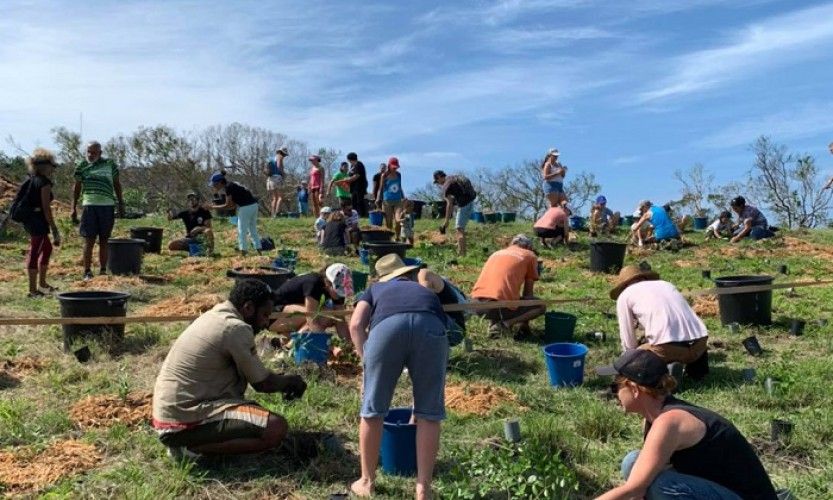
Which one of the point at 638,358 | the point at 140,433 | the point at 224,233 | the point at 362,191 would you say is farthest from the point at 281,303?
the point at 362,191

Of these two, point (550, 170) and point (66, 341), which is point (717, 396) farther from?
point (550, 170)

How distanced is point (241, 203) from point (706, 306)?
7020 mm

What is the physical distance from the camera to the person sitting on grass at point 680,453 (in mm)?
2910

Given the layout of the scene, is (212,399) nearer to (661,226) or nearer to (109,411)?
(109,411)

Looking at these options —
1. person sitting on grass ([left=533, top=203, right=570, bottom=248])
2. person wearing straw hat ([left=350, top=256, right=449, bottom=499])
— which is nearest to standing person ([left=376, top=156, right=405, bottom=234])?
person sitting on grass ([left=533, top=203, right=570, bottom=248])

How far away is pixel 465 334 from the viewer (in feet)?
23.0

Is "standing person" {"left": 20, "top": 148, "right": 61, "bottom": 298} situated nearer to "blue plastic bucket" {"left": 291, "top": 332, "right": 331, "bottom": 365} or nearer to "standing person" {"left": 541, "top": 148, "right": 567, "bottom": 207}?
"blue plastic bucket" {"left": 291, "top": 332, "right": 331, "bottom": 365}

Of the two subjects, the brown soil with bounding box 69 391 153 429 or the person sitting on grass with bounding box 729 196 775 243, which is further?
the person sitting on grass with bounding box 729 196 775 243

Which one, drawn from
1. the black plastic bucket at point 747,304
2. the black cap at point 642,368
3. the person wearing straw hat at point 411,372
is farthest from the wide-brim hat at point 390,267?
the black plastic bucket at point 747,304

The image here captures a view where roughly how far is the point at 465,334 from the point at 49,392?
140 inches

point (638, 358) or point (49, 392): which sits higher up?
point (638, 358)

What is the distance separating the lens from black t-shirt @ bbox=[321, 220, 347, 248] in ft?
41.7

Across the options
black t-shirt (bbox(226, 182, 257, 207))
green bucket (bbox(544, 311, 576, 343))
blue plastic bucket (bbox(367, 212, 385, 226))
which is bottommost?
green bucket (bbox(544, 311, 576, 343))

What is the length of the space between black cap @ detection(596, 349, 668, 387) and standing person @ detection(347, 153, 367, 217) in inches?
505
